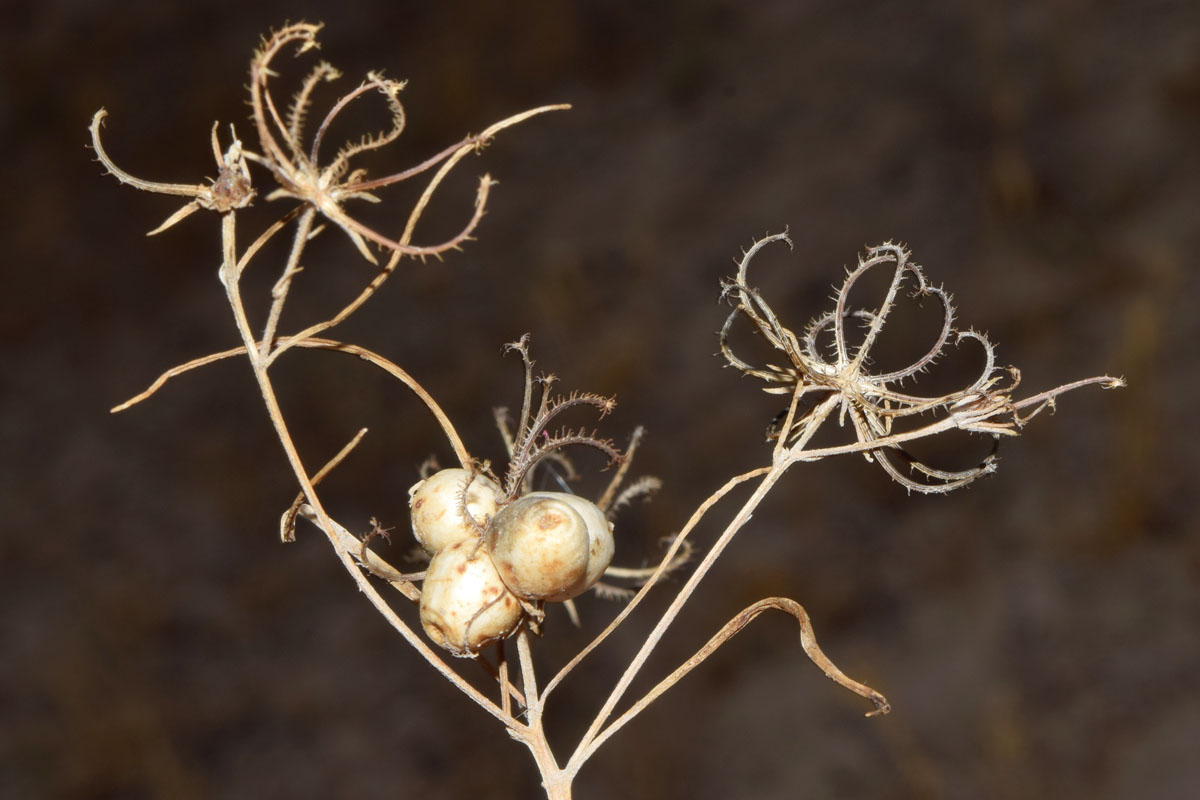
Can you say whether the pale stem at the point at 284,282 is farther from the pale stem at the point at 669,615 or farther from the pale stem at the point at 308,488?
the pale stem at the point at 669,615

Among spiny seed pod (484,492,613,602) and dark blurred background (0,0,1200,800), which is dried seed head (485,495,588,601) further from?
dark blurred background (0,0,1200,800)

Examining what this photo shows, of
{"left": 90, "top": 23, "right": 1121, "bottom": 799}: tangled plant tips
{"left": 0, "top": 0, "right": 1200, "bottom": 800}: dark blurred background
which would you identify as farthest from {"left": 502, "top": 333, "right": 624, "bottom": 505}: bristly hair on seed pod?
{"left": 0, "top": 0, "right": 1200, "bottom": 800}: dark blurred background

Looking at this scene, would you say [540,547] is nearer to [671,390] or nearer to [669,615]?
[669,615]

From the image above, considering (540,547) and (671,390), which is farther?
(671,390)

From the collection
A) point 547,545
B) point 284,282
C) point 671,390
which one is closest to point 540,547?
point 547,545

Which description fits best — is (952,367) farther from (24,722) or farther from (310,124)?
(24,722)

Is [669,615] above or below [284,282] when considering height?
below

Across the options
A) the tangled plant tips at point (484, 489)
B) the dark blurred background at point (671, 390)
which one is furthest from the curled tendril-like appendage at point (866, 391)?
the dark blurred background at point (671, 390)
